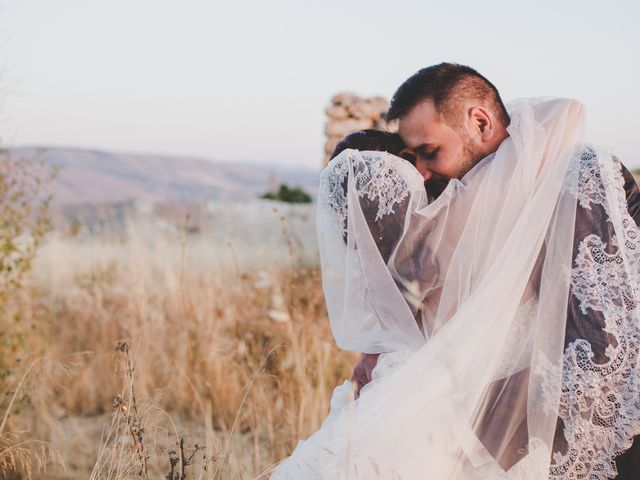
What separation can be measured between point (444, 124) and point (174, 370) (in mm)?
3612

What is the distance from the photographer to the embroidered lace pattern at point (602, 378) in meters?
1.94

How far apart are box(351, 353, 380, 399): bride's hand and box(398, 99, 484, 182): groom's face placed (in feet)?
2.28

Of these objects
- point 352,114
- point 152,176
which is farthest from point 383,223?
point 152,176

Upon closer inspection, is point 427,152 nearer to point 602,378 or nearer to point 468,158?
point 468,158

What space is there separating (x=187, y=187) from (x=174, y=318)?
4176cm

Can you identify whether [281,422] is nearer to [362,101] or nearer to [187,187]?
[362,101]

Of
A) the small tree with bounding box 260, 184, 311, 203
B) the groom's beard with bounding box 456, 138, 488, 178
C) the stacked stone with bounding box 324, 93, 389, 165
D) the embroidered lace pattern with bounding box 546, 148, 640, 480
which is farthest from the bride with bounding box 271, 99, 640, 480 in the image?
the small tree with bounding box 260, 184, 311, 203

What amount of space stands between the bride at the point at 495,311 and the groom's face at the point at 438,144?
0.41 ft

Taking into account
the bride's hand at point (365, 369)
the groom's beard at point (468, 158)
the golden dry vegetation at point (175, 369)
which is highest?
the groom's beard at point (468, 158)

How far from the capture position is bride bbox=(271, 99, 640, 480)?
76.9 inches

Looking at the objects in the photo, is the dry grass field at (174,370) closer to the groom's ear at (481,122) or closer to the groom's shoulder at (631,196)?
the groom's ear at (481,122)

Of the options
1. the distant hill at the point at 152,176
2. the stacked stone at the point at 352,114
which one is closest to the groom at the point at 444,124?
the stacked stone at the point at 352,114

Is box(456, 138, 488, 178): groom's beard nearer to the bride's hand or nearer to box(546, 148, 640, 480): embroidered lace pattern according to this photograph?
box(546, 148, 640, 480): embroidered lace pattern

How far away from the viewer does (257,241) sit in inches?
448
